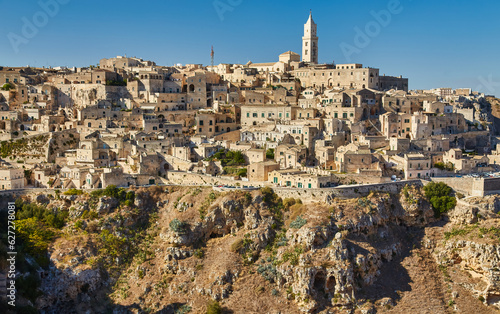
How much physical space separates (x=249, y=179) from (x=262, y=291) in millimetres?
11651

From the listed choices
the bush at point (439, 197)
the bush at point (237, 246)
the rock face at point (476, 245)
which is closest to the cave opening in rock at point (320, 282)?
the bush at point (237, 246)

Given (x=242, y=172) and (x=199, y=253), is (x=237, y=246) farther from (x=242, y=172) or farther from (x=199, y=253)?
(x=242, y=172)

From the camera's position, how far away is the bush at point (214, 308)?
3556 centimetres

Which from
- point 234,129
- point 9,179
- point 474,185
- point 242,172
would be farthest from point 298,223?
point 9,179

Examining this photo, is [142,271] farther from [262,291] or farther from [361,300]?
[361,300]

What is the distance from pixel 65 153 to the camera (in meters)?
52.6

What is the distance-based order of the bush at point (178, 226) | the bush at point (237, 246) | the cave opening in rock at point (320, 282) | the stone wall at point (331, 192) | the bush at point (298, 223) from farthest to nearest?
the stone wall at point (331, 192) < the bush at point (178, 226) < the bush at point (298, 223) < the bush at point (237, 246) < the cave opening in rock at point (320, 282)

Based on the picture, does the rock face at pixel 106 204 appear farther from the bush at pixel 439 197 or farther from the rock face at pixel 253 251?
the bush at pixel 439 197

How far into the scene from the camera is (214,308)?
35.8 meters

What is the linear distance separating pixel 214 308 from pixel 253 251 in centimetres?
560

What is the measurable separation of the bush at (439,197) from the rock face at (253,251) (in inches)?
27.1

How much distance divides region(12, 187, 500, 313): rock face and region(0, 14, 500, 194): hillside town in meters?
3.21

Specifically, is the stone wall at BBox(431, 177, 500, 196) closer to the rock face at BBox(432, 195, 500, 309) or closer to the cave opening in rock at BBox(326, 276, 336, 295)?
the rock face at BBox(432, 195, 500, 309)

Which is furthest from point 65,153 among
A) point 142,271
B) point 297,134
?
point 297,134
